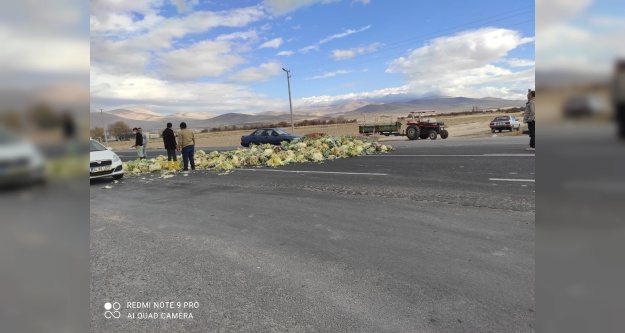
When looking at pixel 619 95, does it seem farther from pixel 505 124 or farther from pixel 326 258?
pixel 505 124

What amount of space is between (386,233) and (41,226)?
3.66 m

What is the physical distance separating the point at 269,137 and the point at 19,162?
21872 millimetres

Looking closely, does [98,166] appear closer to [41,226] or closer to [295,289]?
[295,289]

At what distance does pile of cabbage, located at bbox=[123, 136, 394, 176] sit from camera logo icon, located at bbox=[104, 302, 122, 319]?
8810 mm

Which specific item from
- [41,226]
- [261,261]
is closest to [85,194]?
[41,226]

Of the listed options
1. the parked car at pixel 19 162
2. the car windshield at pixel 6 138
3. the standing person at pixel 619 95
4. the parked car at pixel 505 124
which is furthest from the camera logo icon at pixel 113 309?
the parked car at pixel 505 124

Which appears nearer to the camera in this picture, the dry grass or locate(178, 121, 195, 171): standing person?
locate(178, 121, 195, 171): standing person

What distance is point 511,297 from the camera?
2547 mm

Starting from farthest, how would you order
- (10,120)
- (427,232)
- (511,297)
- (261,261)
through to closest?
(427,232), (261,261), (511,297), (10,120)

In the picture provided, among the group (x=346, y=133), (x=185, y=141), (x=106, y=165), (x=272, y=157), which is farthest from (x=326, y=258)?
(x=346, y=133)

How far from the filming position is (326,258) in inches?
136

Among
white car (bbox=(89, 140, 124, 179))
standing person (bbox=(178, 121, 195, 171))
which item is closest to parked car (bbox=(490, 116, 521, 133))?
standing person (bbox=(178, 121, 195, 171))

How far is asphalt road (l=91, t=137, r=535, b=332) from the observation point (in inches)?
92.8

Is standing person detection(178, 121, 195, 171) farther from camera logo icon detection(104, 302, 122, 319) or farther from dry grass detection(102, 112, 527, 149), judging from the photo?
dry grass detection(102, 112, 527, 149)
